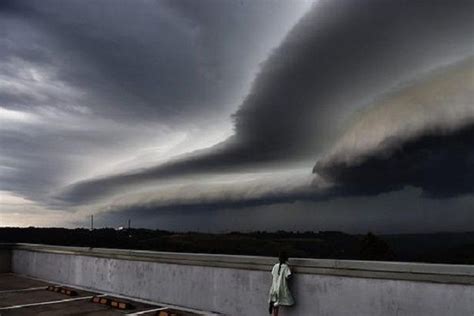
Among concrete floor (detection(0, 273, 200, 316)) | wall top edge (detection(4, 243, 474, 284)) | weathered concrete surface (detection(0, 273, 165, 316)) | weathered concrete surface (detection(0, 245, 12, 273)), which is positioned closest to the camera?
wall top edge (detection(4, 243, 474, 284))

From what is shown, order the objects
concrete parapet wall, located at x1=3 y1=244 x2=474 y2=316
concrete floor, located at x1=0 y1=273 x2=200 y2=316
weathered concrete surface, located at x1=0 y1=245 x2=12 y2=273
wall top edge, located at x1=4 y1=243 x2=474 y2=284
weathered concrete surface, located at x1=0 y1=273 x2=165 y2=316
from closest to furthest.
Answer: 1. wall top edge, located at x1=4 y1=243 x2=474 y2=284
2. concrete parapet wall, located at x1=3 y1=244 x2=474 y2=316
3. concrete floor, located at x1=0 y1=273 x2=200 y2=316
4. weathered concrete surface, located at x1=0 y1=273 x2=165 y2=316
5. weathered concrete surface, located at x1=0 y1=245 x2=12 y2=273

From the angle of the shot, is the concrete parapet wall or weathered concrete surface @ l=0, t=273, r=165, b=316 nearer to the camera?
the concrete parapet wall

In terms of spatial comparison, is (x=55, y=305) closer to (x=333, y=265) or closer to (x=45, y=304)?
(x=45, y=304)

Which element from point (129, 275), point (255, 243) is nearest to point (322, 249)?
point (255, 243)

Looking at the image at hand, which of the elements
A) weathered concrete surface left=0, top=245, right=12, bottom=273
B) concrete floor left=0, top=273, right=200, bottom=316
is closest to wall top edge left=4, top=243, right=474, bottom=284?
concrete floor left=0, top=273, right=200, bottom=316

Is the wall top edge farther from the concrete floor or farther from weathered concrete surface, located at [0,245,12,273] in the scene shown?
weathered concrete surface, located at [0,245,12,273]

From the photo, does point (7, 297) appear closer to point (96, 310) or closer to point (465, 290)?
point (96, 310)

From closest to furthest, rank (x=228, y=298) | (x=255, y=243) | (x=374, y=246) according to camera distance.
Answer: (x=228, y=298), (x=374, y=246), (x=255, y=243)
